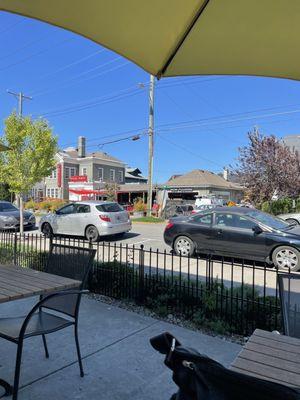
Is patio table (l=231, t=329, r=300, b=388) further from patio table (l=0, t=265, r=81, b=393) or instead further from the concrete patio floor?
patio table (l=0, t=265, r=81, b=393)

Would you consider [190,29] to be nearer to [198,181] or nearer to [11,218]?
[11,218]

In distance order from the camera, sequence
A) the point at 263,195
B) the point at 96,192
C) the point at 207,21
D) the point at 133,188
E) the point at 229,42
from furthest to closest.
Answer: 1. the point at 133,188
2. the point at 96,192
3. the point at 263,195
4. the point at 229,42
5. the point at 207,21

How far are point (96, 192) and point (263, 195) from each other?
55.1 ft

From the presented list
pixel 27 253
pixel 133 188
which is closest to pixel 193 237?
pixel 27 253

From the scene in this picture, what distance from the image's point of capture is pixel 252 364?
5.81 feet

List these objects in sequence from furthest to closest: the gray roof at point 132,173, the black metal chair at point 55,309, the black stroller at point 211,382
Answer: the gray roof at point 132,173
the black metal chair at point 55,309
the black stroller at point 211,382

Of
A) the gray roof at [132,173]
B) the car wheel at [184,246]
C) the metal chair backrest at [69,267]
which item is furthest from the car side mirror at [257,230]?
the gray roof at [132,173]

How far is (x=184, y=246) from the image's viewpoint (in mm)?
10039

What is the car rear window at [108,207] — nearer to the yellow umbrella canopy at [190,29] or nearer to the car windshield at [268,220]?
the car windshield at [268,220]

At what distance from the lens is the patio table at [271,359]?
1.69 meters

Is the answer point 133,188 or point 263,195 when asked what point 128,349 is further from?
point 133,188

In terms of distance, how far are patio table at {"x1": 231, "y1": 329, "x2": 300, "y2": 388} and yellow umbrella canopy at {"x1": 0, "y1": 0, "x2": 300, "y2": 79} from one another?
1.89 meters

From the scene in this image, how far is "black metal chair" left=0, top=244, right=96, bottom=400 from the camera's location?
2.74 m

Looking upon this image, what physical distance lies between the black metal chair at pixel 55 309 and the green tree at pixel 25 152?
9.82 m
